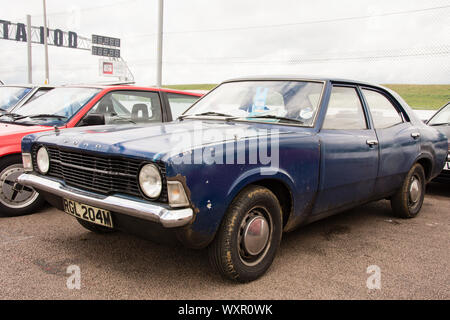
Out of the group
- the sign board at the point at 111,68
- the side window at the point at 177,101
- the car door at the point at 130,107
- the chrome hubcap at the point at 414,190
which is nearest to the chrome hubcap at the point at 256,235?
the chrome hubcap at the point at 414,190

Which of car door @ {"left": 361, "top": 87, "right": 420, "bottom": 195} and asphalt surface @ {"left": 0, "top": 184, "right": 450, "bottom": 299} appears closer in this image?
asphalt surface @ {"left": 0, "top": 184, "right": 450, "bottom": 299}

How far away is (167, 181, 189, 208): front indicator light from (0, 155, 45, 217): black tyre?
8.95 feet

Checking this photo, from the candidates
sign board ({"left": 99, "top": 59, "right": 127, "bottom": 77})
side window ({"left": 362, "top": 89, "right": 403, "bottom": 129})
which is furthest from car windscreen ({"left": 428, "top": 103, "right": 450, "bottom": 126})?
sign board ({"left": 99, "top": 59, "right": 127, "bottom": 77})

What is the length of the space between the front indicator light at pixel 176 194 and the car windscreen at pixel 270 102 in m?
1.32

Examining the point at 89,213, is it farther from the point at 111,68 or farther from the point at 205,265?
the point at 111,68

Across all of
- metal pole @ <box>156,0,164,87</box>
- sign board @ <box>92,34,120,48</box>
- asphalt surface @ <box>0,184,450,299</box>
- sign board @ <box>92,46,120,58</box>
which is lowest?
asphalt surface @ <box>0,184,450,299</box>

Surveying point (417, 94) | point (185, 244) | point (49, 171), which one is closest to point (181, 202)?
point (185, 244)

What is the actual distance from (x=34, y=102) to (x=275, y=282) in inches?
162

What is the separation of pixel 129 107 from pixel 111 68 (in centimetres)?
3061

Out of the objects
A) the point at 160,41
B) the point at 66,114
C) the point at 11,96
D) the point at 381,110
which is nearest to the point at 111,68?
the point at 160,41

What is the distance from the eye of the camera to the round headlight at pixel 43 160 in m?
3.09

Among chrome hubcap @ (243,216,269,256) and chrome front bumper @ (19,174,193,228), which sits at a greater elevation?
chrome front bumper @ (19,174,193,228)

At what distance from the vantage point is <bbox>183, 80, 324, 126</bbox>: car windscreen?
3.30 metres

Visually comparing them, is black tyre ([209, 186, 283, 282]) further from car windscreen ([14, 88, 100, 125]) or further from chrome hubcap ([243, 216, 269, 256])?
car windscreen ([14, 88, 100, 125])
